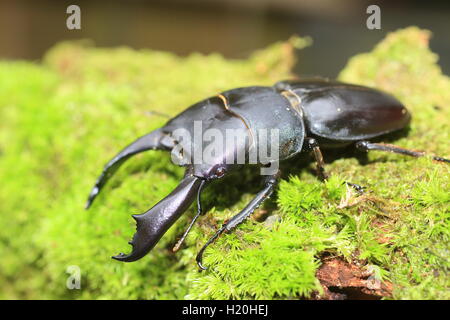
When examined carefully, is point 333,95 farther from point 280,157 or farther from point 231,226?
point 231,226

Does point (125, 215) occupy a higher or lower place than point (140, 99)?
lower

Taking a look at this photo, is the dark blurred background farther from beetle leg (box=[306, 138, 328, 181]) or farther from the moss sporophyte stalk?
beetle leg (box=[306, 138, 328, 181])

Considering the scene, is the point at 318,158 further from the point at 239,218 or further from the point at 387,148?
the point at 239,218

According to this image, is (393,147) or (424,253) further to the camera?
(393,147)

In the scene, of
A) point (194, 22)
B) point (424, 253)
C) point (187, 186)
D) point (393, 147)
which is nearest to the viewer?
point (424, 253)

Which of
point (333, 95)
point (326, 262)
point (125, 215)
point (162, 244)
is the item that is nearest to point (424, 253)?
point (326, 262)

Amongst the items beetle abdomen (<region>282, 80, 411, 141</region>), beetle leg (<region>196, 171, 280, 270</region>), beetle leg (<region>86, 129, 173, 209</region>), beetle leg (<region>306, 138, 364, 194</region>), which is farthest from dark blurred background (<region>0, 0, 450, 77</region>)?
beetle leg (<region>196, 171, 280, 270</region>)

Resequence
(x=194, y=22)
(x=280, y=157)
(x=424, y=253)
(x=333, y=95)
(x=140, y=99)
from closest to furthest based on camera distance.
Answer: (x=424, y=253) < (x=280, y=157) < (x=333, y=95) < (x=140, y=99) < (x=194, y=22)
